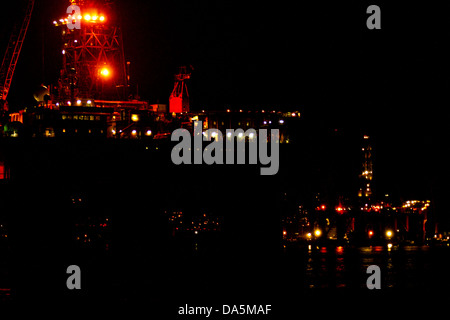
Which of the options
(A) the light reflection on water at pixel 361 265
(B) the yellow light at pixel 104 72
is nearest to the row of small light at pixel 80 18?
(B) the yellow light at pixel 104 72

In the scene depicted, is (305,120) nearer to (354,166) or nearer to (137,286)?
(354,166)

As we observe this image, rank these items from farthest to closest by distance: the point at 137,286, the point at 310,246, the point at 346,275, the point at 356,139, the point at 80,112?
1. the point at 356,139
2. the point at 310,246
3. the point at 80,112
4. the point at 346,275
5. the point at 137,286

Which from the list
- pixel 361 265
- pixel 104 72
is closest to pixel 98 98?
pixel 104 72

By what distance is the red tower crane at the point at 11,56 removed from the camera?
137ft

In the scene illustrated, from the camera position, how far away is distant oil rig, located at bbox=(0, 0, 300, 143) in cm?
3734

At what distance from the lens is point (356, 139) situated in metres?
44.8

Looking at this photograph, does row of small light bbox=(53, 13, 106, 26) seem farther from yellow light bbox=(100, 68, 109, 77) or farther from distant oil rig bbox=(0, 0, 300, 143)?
yellow light bbox=(100, 68, 109, 77)

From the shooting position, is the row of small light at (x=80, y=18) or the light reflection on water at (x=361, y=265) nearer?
the light reflection on water at (x=361, y=265)

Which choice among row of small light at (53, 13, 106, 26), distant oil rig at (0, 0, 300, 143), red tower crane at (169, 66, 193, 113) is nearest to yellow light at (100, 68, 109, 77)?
distant oil rig at (0, 0, 300, 143)

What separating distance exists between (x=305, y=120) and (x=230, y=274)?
44.2ft

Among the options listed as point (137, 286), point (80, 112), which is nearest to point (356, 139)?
point (80, 112)

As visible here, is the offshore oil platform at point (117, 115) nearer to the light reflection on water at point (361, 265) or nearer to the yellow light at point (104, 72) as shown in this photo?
the yellow light at point (104, 72)

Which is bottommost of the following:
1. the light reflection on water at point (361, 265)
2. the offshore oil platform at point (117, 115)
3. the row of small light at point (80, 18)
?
the light reflection on water at point (361, 265)

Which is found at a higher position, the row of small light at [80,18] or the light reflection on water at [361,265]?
the row of small light at [80,18]
